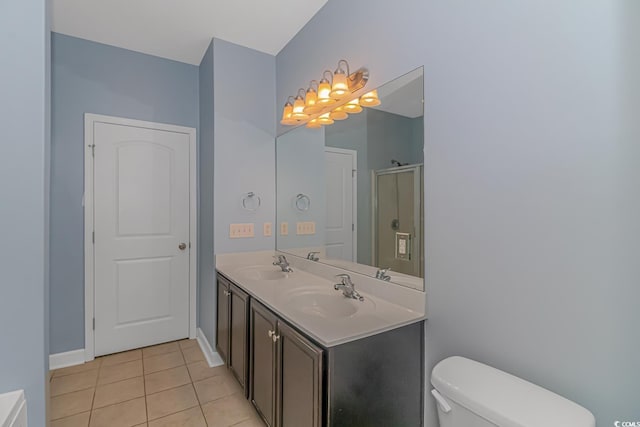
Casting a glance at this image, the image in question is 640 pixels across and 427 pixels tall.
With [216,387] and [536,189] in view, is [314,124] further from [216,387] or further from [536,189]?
[216,387]

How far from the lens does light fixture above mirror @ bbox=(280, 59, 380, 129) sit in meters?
1.75

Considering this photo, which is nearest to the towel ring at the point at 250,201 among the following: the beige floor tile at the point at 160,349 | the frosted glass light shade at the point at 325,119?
the frosted glass light shade at the point at 325,119

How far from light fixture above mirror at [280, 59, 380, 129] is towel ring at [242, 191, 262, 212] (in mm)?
716

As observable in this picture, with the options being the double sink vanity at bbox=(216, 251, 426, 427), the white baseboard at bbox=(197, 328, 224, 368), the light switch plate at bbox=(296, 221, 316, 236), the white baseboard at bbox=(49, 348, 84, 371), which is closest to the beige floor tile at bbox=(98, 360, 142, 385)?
the white baseboard at bbox=(49, 348, 84, 371)

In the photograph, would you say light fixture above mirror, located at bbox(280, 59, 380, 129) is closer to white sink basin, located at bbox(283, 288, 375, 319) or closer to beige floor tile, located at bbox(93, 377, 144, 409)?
white sink basin, located at bbox(283, 288, 375, 319)

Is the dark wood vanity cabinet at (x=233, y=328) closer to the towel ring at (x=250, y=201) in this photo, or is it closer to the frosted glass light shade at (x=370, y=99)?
the towel ring at (x=250, y=201)

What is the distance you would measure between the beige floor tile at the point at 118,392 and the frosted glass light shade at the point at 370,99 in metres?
2.45

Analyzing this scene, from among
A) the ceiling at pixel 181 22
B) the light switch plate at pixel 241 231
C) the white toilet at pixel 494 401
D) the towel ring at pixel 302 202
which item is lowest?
the white toilet at pixel 494 401

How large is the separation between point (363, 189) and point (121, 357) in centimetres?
254

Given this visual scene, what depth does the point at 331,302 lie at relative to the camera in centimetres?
169

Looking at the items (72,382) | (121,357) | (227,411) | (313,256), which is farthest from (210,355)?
(313,256)

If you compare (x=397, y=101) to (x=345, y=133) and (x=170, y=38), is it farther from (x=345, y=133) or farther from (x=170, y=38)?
(x=170, y=38)

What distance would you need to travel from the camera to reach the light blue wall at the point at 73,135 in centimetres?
238

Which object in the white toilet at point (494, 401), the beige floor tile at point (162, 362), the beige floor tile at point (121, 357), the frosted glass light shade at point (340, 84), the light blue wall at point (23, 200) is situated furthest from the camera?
the beige floor tile at point (121, 357)
